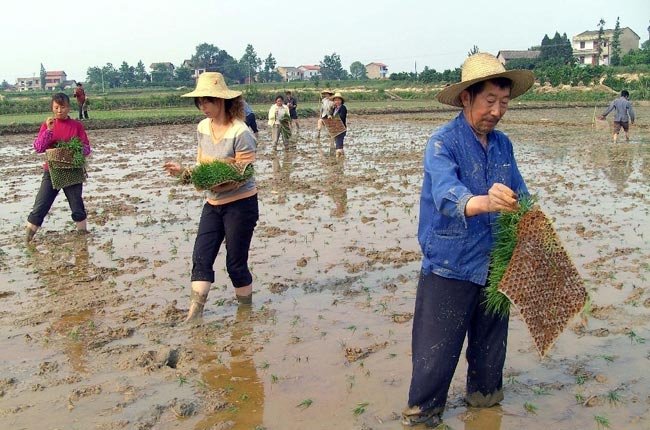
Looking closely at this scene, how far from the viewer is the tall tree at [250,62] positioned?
3919 inches

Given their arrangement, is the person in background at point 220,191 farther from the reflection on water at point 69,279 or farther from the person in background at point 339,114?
the person in background at point 339,114

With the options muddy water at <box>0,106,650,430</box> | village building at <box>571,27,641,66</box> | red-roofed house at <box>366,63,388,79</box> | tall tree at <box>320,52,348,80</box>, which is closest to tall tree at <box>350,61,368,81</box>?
red-roofed house at <box>366,63,388,79</box>

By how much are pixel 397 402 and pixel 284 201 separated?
6.79 meters

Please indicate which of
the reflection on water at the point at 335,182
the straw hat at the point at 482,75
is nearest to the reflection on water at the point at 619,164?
the reflection on water at the point at 335,182

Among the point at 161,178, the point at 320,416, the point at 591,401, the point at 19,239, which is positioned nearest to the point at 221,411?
the point at 320,416

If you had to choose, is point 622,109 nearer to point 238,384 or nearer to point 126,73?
point 238,384

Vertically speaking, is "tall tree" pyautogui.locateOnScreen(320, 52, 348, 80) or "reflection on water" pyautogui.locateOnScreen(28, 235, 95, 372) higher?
"tall tree" pyautogui.locateOnScreen(320, 52, 348, 80)

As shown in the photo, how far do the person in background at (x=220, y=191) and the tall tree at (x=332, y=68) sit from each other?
108 m

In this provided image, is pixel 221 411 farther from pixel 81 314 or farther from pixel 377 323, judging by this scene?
pixel 81 314

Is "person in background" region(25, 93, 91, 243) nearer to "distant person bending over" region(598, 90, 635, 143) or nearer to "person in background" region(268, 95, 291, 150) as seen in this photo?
"person in background" region(268, 95, 291, 150)

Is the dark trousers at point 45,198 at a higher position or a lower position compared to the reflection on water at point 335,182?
higher

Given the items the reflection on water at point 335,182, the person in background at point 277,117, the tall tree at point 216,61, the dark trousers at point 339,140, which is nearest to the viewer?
the reflection on water at point 335,182

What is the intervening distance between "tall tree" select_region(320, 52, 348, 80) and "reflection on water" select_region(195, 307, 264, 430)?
109 meters

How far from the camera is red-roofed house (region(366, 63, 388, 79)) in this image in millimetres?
150250
